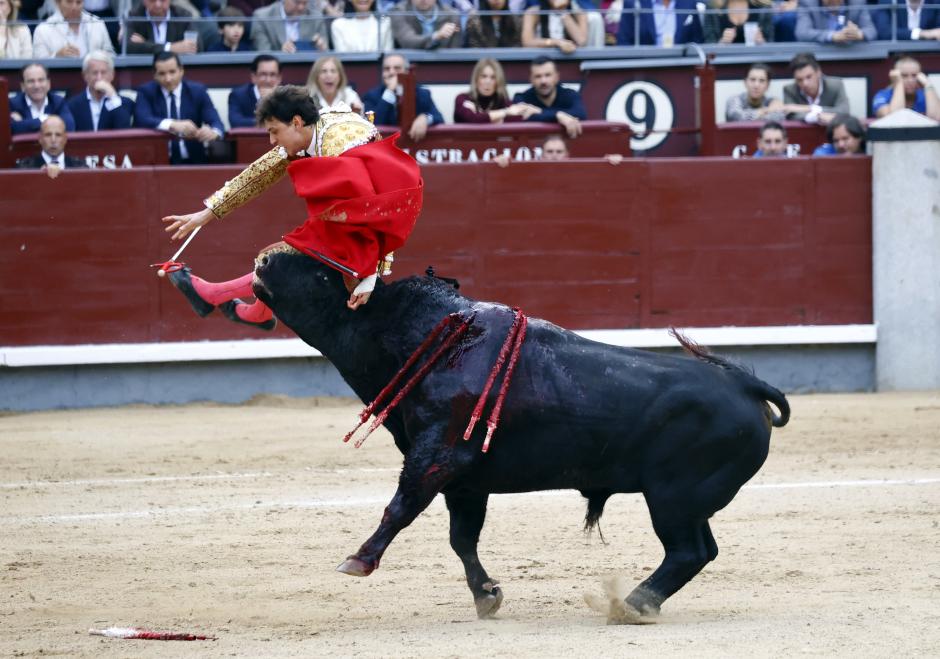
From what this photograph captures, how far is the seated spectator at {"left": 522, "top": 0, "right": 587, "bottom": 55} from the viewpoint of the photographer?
10852mm

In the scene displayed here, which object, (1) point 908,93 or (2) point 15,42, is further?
(1) point 908,93

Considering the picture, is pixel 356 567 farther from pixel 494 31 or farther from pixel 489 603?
pixel 494 31

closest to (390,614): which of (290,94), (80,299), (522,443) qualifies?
(522,443)

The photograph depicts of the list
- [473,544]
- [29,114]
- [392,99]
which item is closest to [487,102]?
[392,99]

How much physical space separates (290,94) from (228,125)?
19.8 ft

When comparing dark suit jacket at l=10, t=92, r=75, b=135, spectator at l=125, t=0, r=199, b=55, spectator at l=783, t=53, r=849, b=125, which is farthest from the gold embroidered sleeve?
spectator at l=783, t=53, r=849, b=125

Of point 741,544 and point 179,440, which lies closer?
point 741,544

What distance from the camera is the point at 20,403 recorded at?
10133 millimetres

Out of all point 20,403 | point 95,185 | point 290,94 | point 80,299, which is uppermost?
point 290,94

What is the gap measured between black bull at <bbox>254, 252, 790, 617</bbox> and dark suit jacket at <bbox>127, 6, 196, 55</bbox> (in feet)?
19.9

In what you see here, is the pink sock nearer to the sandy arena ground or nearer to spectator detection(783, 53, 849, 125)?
the sandy arena ground

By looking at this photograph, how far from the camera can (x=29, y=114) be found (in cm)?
1013

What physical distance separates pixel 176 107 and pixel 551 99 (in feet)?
7.69

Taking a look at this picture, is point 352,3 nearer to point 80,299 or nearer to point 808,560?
point 80,299
